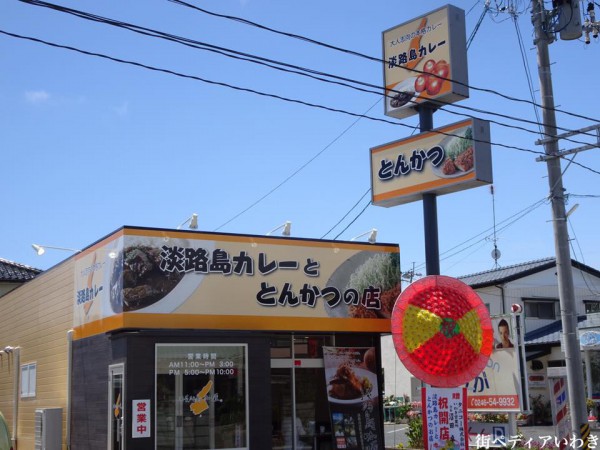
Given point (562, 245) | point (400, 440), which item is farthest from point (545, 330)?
point (562, 245)

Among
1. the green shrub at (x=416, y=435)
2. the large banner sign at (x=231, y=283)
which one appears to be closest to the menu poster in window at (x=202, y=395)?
the large banner sign at (x=231, y=283)

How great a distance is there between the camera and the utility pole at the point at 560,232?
15211 mm

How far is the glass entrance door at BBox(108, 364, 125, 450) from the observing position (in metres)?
16.1

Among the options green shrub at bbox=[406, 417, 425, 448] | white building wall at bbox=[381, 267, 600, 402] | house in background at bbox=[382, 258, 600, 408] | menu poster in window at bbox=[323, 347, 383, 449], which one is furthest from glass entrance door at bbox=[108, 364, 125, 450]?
white building wall at bbox=[381, 267, 600, 402]

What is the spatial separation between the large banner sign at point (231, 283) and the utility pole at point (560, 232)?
467 cm

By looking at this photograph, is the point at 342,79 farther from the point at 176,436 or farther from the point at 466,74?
the point at 176,436

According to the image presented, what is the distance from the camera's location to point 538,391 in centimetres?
3369

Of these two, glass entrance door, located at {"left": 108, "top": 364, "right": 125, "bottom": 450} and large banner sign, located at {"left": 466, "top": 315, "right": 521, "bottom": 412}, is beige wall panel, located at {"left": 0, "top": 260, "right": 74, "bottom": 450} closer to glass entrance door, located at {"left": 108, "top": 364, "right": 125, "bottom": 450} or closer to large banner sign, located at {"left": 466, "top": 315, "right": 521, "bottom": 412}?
glass entrance door, located at {"left": 108, "top": 364, "right": 125, "bottom": 450}

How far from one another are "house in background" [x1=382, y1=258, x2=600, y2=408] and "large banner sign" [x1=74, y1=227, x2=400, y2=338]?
16.2 m

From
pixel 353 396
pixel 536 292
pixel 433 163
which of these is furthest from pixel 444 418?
pixel 536 292

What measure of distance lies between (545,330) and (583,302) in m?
4.34

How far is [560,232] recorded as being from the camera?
15844mm

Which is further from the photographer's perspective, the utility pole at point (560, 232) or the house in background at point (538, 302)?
the house in background at point (538, 302)

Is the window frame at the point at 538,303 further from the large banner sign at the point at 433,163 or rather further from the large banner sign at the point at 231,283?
the large banner sign at the point at 433,163
